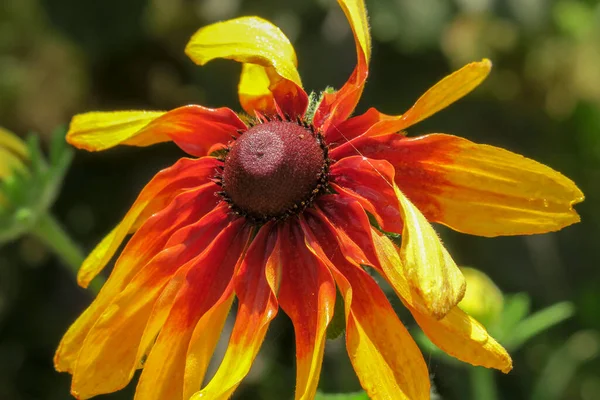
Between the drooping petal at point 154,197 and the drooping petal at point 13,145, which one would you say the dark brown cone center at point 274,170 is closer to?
the drooping petal at point 154,197

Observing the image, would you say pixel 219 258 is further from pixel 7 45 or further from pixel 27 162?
pixel 7 45

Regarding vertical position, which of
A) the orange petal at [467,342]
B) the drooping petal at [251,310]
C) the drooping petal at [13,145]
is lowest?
the drooping petal at [13,145]

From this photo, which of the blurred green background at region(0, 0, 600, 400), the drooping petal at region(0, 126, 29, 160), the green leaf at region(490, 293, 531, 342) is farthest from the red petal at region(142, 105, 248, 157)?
the blurred green background at region(0, 0, 600, 400)

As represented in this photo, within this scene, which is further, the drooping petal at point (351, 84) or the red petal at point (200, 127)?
the red petal at point (200, 127)

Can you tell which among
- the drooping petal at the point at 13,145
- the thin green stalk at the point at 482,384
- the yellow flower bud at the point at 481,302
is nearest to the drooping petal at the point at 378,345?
the yellow flower bud at the point at 481,302

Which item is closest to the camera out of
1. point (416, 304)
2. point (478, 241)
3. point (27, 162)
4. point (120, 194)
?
point (416, 304)

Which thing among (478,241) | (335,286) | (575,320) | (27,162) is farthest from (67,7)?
(335,286)
